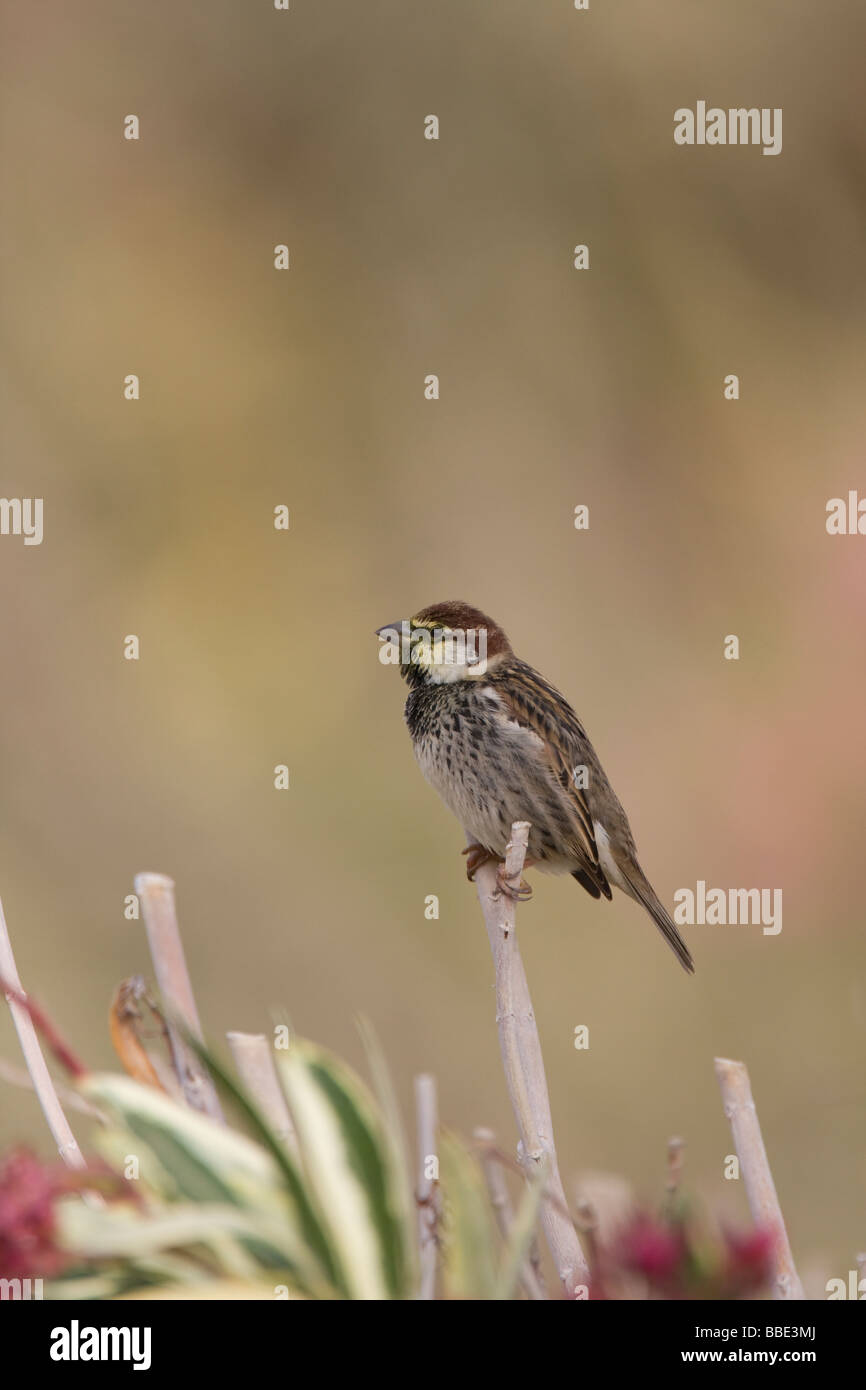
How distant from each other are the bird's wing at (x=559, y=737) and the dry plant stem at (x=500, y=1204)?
157cm

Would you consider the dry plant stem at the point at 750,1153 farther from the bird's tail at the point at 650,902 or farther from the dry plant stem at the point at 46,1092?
the bird's tail at the point at 650,902

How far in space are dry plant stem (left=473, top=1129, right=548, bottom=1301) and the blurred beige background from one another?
124 inches

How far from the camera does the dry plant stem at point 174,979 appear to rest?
2.99 ft

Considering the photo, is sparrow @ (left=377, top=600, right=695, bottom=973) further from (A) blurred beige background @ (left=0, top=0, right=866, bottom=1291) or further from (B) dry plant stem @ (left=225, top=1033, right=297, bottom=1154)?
(A) blurred beige background @ (left=0, top=0, right=866, bottom=1291)

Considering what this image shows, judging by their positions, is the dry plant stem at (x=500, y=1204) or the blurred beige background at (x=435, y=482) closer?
the dry plant stem at (x=500, y=1204)

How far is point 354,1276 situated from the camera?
67 centimetres

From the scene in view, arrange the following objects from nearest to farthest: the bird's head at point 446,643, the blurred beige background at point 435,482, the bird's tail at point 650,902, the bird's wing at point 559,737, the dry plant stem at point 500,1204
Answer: the dry plant stem at point 500,1204 → the bird's head at point 446,643 → the bird's wing at point 559,737 → the bird's tail at point 650,902 → the blurred beige background at point 435,482

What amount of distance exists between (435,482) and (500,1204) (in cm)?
371

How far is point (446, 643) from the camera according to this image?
2.57m

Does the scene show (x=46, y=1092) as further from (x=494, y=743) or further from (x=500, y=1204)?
(x=494, y=743)

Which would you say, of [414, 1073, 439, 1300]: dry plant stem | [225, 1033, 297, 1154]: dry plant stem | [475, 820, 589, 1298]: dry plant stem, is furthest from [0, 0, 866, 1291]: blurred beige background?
[225, 1033, 297, 1154]: dry plant stem

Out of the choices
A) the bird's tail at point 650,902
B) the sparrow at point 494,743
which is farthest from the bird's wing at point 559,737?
the bird's tail at point 650,902
